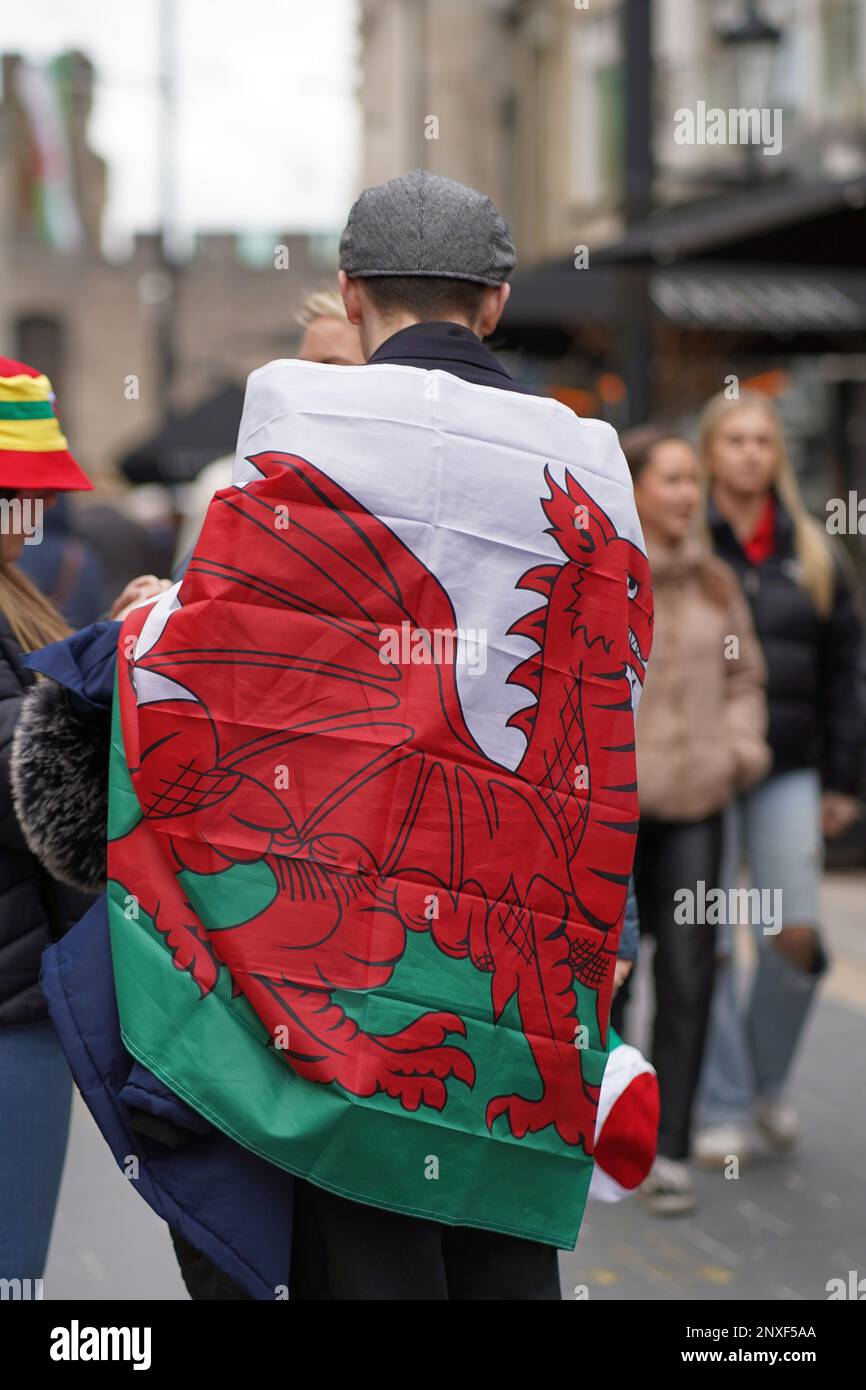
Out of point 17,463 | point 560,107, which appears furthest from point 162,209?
point 17,463

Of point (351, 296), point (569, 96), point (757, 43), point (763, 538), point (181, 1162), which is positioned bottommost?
point (181, 1162)

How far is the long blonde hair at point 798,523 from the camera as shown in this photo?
637 centimetres

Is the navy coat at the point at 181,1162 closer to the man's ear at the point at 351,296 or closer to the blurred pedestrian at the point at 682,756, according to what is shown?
the man's ear at the point at 351,296

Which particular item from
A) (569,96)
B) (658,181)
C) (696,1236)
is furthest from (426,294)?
(569,96)

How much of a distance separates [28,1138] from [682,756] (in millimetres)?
3064

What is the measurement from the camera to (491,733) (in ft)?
8.54

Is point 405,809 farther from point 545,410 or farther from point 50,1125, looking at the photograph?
point 50,1125

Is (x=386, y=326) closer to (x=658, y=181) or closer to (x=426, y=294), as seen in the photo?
(x=426, y=294)

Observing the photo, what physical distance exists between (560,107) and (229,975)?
25587 mm

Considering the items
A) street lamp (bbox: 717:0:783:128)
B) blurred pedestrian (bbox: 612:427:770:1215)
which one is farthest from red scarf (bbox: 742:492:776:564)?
street lamp (bbox: 717:0:783:128)

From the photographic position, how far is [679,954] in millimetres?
5906

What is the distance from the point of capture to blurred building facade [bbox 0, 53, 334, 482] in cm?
4706

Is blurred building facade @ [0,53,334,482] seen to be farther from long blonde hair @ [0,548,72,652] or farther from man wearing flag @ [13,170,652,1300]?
man wearing flag @ [13,170,652,1300]

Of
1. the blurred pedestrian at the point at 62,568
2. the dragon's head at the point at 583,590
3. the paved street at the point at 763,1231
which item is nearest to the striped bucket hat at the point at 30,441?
the dragon's head at the point at 583,590
